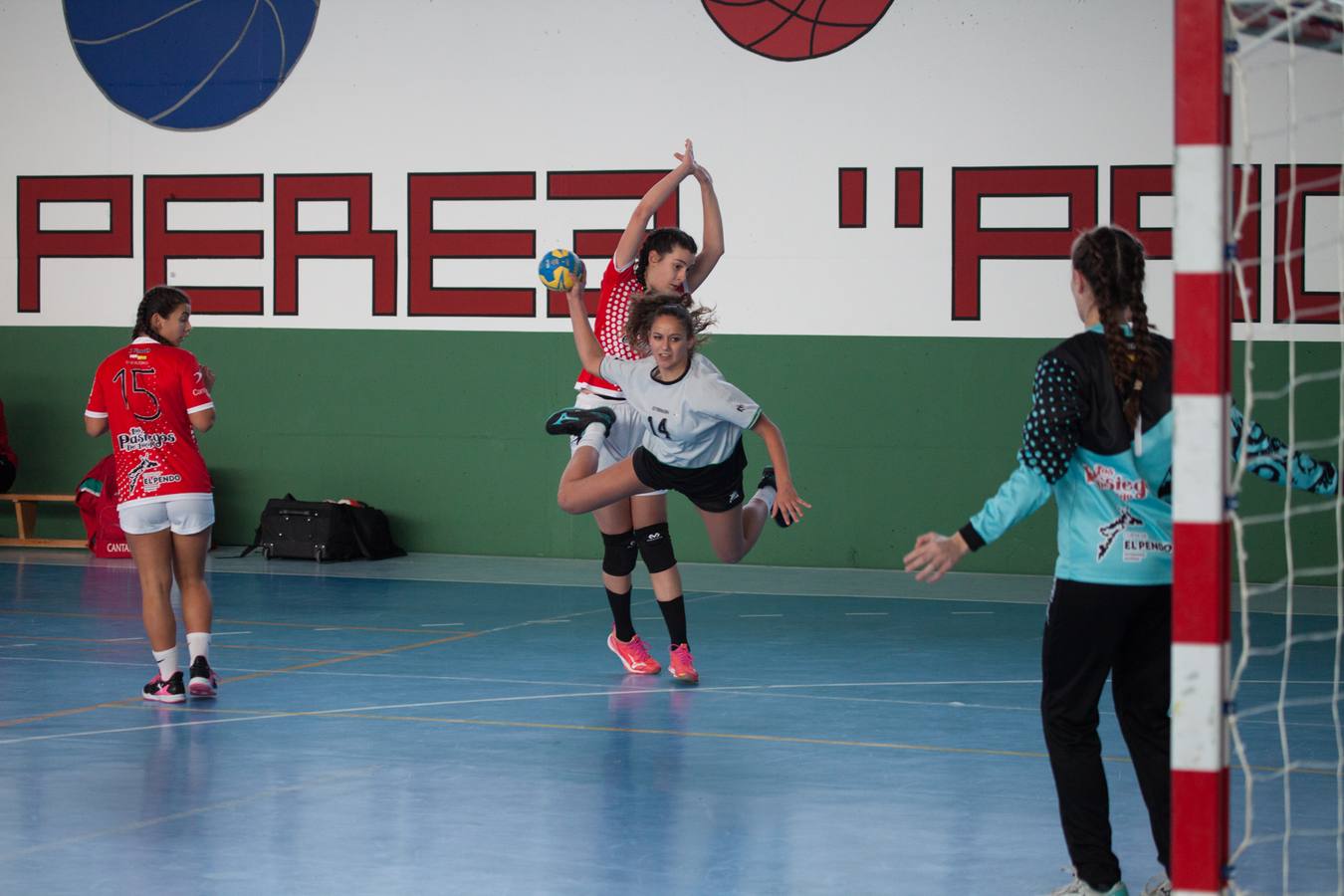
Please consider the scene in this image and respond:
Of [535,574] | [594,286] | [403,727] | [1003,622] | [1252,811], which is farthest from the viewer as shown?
[594,286]

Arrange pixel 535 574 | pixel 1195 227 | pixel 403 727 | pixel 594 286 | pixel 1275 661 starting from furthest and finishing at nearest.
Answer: pixel 594 286 < pixel 535 574 < pixel 1275 661 < pixel 403 727 < pixel 1195 227

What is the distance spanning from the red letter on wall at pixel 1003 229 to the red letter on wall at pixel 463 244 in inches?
135

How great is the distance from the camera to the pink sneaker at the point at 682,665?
7.79 m

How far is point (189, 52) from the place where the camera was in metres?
14.0

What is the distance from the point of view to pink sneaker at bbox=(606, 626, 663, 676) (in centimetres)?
805

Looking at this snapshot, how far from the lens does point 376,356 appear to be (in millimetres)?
13812

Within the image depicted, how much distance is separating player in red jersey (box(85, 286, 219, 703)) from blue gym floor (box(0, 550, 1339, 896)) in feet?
1.24

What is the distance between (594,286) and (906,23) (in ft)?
10.6

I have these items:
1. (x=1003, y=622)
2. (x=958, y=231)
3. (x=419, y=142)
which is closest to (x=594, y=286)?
(x=419, y=142)

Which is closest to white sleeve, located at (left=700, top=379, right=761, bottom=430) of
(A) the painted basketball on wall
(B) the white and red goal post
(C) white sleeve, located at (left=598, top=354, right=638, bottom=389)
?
(C) white sleeve, located at (left=598, top=354, right=638, bottom=389)

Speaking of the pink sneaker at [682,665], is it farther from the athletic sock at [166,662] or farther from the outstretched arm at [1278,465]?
the outstretched arm at [1278,465]

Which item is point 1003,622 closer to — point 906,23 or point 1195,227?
point 906,23

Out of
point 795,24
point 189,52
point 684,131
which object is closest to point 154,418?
point 684,131

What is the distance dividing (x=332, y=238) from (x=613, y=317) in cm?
617
